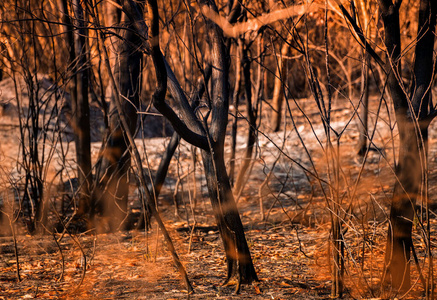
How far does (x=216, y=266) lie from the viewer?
3.96 m

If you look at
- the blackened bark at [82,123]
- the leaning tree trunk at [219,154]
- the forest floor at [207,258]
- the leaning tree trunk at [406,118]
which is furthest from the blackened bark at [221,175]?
the blackened bark at [82,123]

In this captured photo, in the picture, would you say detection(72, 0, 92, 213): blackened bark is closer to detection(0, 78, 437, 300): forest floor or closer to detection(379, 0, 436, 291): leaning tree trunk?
detection(0, 78, 437, 300): forest floor

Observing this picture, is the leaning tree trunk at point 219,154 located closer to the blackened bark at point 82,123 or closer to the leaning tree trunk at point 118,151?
the leaning tree trunk at point 118,151

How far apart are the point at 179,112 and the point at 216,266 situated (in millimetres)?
1420

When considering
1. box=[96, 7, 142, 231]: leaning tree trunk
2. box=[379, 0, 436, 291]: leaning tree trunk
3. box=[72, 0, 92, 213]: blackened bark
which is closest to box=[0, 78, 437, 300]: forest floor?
box=[379, 0, 436, 291]: leaning tree trunk

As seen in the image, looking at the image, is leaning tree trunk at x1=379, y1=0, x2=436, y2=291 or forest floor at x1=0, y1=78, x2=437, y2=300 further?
forest floor at x1=0, y1=78, x2=437, y2=300

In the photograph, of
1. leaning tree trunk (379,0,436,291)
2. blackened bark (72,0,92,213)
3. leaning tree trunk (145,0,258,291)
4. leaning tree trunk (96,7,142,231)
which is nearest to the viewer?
leaning tree trunk (379,0,436,291)

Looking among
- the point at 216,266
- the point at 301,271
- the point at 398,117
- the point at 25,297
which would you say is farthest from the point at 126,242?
the point at 398,117

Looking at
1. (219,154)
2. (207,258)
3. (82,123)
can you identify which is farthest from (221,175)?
(82,123)

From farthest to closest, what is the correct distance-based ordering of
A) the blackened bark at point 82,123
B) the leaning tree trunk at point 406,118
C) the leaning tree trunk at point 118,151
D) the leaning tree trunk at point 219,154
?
the blackened bark at point 82,123
the leaning tree trunk at point 118,151
the leaning tree trunk at point 219,154
the leaning tree trunk at point 406,118

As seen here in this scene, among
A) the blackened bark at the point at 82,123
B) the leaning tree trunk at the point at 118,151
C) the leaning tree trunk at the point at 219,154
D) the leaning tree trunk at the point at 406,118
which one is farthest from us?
the blackened bark at the point at 82,123

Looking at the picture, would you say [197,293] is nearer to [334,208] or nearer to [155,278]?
[155,278]

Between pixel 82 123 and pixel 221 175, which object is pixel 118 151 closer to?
pixel 82 123

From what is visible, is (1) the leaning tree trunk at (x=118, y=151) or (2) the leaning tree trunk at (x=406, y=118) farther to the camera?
(1) the leaning tree trunk at (x=118, y=151)
